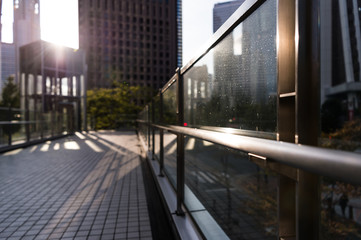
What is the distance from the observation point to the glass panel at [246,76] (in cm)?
84

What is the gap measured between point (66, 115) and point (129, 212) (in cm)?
1620

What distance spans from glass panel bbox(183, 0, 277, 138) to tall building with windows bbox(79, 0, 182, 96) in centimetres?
5446

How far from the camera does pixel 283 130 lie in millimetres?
709

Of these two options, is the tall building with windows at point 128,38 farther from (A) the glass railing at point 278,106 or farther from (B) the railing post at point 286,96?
(B) the railing post at point 286,96

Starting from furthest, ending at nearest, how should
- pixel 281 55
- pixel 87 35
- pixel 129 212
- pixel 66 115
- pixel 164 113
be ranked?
pixel 87 35 < pixel 66 115 < pixel 164 113 < pixel 129 212 < pixel 281 55

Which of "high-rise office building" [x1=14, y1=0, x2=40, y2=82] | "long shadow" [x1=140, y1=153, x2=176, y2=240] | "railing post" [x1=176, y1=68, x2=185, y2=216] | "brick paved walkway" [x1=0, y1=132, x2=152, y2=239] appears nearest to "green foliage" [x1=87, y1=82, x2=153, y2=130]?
"high-rise office building" [x1=14, y1=0, x2=40, y2=82]

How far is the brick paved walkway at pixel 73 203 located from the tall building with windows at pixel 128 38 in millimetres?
50641

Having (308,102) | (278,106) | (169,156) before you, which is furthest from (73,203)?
(308,102)

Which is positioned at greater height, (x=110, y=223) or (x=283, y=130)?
(x=283, y=130)

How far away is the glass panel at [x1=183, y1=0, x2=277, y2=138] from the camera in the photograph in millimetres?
840

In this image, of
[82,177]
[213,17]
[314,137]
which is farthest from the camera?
[82,177]

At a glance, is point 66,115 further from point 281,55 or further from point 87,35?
point 87,35

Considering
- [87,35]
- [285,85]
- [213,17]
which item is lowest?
[285,85]

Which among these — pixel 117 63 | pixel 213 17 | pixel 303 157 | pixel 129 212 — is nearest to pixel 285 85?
pixel 303 157
